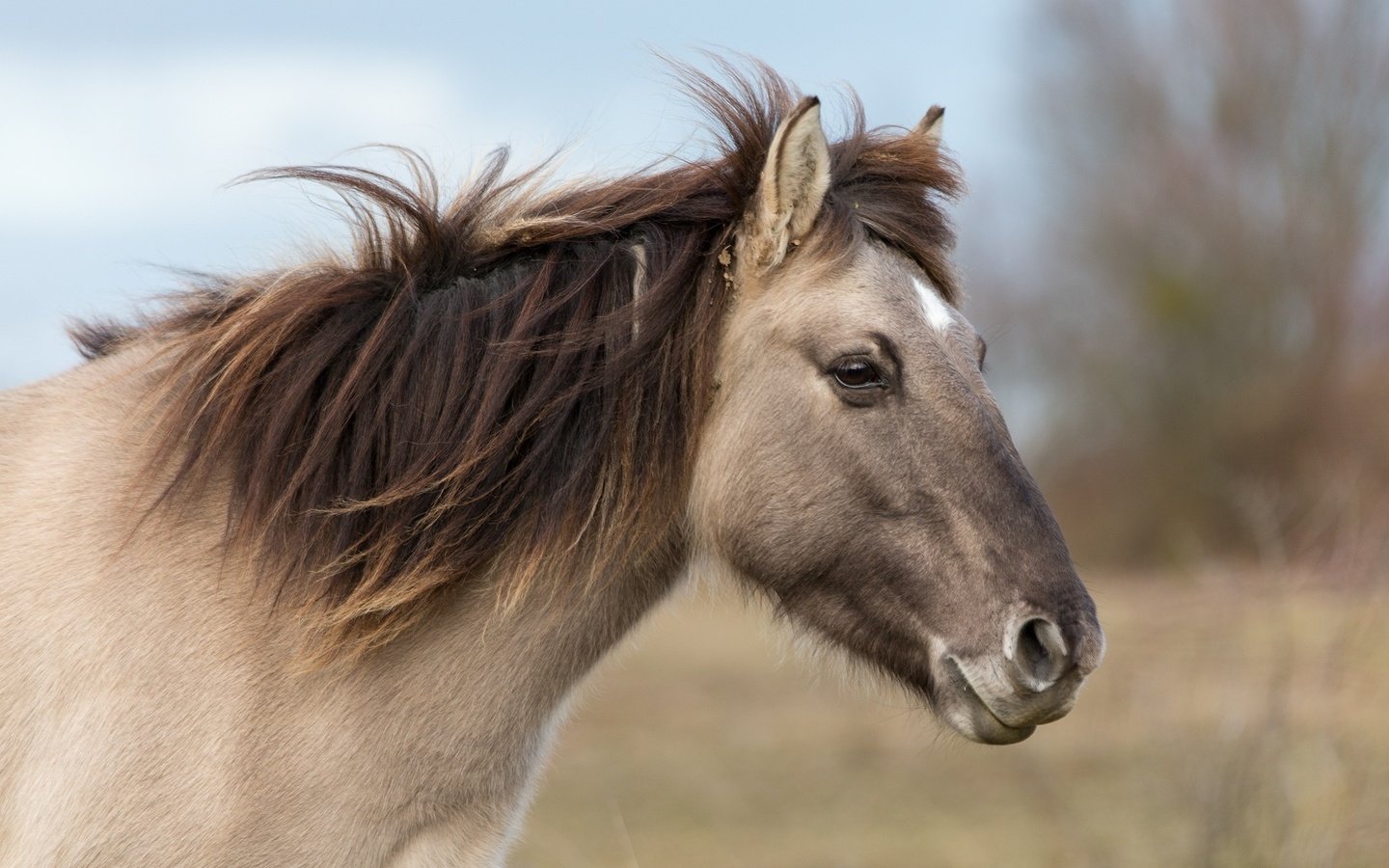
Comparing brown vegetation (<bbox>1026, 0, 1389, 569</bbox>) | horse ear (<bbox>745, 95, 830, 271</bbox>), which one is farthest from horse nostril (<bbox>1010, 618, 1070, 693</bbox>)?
brown vegetation (<bbox>1026, 0, 1389, 569</bbox>)

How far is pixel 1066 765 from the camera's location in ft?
35.6

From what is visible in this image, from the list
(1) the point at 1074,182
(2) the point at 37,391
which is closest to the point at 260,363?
(2) the point at 37,391

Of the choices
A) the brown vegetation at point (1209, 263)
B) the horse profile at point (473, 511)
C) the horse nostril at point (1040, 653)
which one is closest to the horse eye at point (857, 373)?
the horse profile at point (473, 511)

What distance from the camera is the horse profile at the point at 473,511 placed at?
318cm

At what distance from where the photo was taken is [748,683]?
16719 millimetres

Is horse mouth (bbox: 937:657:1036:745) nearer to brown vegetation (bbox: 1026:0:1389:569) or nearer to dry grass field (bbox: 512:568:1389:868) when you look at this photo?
dry grass field (bbox: 512:568:1389:868)

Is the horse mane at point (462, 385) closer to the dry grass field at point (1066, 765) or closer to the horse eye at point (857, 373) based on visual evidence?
the horse eye at point (857, 373)

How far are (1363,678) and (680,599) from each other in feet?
16.0

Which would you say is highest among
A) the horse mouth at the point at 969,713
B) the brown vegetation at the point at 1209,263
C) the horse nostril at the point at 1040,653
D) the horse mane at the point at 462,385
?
the horse mane at the point at 462,385

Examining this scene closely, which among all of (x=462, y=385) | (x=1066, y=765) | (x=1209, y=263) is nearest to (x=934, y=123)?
(x=462, y=385)

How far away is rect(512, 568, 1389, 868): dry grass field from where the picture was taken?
5.98 meters

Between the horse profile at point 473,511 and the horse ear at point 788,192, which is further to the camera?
the horse ear at point 788,192

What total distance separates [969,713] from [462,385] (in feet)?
5.03

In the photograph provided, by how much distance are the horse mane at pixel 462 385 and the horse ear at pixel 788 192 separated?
64 millimetres
